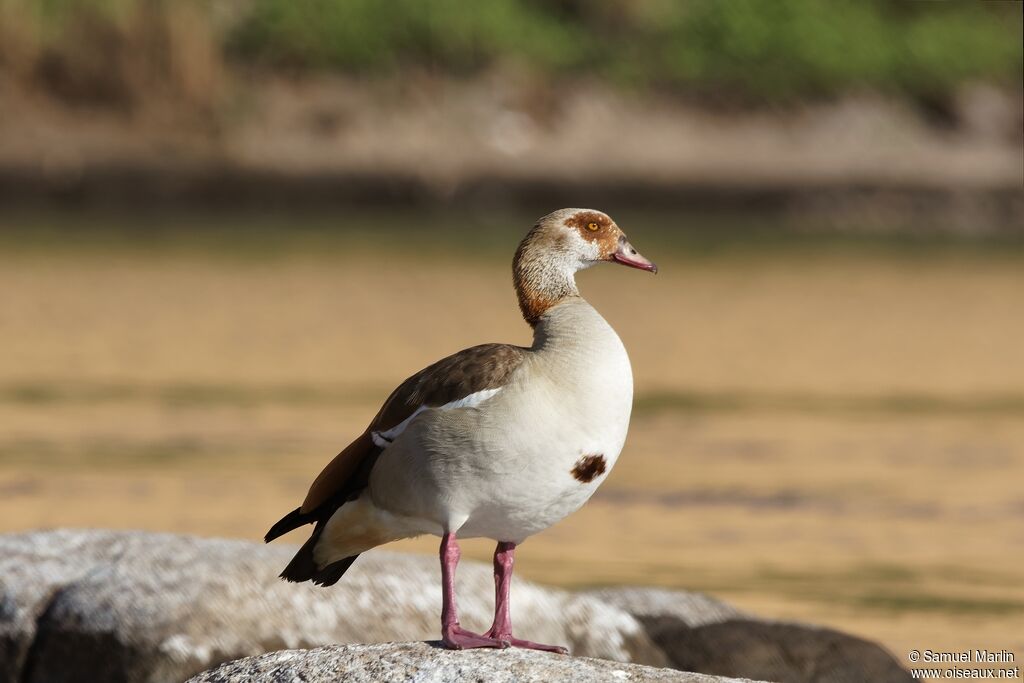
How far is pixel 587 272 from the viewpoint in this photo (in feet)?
74.6

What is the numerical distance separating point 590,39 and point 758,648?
21.7 meters

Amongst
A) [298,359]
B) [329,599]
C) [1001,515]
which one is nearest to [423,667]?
[329,599]

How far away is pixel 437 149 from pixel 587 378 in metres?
21.3

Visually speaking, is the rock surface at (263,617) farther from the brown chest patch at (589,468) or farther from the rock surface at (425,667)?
the brown chest patch at (589,468)

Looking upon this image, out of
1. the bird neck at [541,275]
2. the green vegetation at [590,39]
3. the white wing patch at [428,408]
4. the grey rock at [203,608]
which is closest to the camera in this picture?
the white wing patch at [428,408]

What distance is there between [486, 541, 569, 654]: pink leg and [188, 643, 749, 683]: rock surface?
0.06 m

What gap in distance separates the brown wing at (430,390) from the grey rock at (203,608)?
1160mm

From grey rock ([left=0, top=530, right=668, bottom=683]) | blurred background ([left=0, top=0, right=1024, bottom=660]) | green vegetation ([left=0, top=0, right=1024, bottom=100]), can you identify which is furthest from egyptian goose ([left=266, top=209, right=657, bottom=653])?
green vegetation ([left=0, top=0, right=1024, bottom=100])

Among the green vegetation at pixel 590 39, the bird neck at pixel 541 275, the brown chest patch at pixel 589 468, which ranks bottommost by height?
the brown chest patch at pixel 589 468

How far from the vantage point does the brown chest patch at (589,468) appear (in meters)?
5.78

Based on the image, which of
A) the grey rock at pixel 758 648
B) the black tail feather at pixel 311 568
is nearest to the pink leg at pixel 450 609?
the black tail feather at pixel 311 568

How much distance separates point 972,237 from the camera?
26.4m

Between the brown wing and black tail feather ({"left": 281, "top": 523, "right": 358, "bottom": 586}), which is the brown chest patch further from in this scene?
black tail feather ({"left": 281, "top": 523, "right": 358, "bottom": 586})

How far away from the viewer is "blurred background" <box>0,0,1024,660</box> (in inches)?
432
